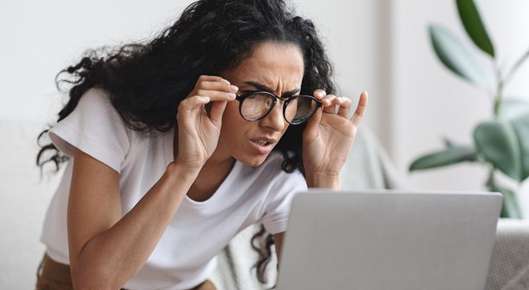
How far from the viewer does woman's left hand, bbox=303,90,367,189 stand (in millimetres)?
1613

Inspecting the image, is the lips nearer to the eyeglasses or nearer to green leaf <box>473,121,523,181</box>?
the eyeglasses

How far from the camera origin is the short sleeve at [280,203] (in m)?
1.69

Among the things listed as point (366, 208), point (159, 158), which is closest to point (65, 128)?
point (159, 158)

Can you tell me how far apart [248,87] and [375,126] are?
1.69 metres

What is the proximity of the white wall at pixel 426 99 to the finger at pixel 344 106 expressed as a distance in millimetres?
1398

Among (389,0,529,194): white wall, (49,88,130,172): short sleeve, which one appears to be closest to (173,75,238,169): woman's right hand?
(49,88,130,172): short sleeve

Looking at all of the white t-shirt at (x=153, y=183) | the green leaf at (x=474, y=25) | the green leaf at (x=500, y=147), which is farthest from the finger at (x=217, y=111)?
the green leaf at (x=474, y=25)

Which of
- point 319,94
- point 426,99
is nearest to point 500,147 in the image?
point 426,99

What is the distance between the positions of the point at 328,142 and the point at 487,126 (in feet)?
2.91

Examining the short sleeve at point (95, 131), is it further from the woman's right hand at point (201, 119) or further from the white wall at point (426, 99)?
the white wall at point (426, 99)

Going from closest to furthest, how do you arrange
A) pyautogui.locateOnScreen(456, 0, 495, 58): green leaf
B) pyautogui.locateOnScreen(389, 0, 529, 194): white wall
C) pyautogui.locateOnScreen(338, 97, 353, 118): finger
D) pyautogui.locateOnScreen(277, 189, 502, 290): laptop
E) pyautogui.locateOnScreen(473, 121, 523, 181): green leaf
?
pyautogui.locateOnScreen(277, 189, 502, 290): laptop < pyautogui.locateOnScreen(338, 97, 353, 118): finger < pyautogui.locateOnScreen(473, 121, 523, 181): green leaf < pyautogui.locateOnScreen(456, 0, 495, 58): green leaf < pyautogui.locateOnScreen(389, 0, 529, 194): white wall

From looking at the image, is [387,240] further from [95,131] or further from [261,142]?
[95,131]

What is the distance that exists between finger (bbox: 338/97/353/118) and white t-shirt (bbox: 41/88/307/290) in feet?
0.48

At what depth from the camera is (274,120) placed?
1.45m
